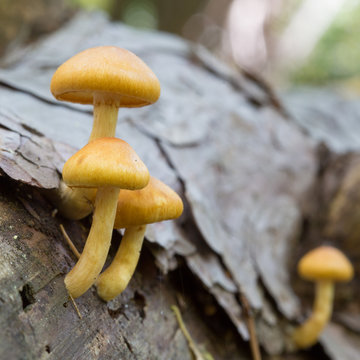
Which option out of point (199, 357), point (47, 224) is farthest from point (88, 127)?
point (199, 357)

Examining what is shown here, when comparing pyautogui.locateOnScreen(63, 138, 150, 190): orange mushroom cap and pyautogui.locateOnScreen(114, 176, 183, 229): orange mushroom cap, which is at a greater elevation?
pyautogui.locateOnScreen(63, 138, 150, 190): orange mushroom cap

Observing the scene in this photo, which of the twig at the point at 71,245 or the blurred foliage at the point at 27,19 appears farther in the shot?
the blurred foliage at the point at 27,19

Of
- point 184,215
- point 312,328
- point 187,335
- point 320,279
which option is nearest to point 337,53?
point 320,279

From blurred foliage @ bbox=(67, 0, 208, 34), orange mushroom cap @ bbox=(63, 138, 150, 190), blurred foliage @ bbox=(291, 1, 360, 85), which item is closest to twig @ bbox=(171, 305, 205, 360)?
orange mushroom cap @ bbox=(63, 138, 150, 190)

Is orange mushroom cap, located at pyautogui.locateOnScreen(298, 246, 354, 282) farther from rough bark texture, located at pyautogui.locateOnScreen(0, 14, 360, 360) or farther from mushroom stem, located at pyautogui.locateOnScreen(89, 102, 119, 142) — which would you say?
mushroom stem, located at pyautogui.locateOnScreen(89, 102, 119, 142)

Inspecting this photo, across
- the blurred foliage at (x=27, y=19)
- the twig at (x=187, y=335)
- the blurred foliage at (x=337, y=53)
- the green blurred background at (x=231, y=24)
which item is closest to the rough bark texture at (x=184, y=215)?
the twig at (x=187, y=335)

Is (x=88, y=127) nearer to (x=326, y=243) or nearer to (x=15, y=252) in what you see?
(x=15, y=252)

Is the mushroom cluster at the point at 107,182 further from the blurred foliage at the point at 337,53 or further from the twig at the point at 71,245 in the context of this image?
the blurred foliage at the point at 337,53
